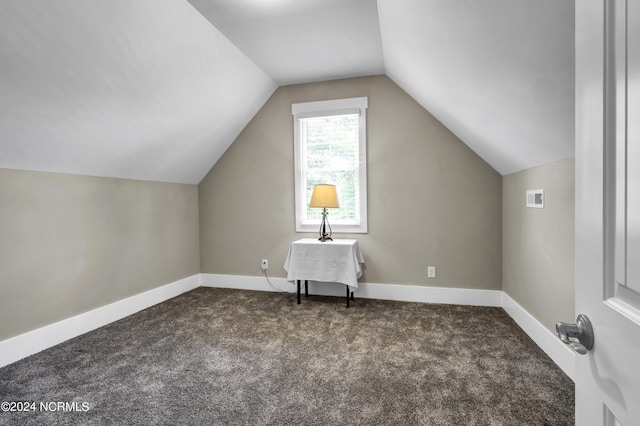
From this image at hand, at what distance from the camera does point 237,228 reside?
442 cm

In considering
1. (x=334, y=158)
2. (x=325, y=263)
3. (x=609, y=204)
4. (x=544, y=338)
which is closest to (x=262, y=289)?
(x=325, y=263)

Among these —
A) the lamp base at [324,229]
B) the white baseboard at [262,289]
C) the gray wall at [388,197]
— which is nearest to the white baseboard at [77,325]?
the white baseboard at [262,289]

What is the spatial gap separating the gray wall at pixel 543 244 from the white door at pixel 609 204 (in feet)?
5.82

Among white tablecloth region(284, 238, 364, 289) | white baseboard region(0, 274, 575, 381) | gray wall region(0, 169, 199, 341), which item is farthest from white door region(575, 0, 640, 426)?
gray wall region(0, 169, 199, 341)

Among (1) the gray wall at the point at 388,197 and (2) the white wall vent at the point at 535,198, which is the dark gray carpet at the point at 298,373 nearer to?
(1) the gray wall at the point at 388,197

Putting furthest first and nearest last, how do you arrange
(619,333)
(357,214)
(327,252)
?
(357,214), (327,252), (619,333)

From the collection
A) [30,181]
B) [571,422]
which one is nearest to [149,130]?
[30,181]

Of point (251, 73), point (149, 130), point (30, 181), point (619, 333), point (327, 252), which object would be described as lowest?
point (327, 252)

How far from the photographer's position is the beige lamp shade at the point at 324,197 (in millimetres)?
3684

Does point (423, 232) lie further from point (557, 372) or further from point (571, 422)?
point (571, 422)

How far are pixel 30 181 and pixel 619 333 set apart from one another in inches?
135

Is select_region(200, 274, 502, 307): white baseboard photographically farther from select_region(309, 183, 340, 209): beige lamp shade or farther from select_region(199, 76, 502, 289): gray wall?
select_region(309, 183, 340, 209): beige lamp shade

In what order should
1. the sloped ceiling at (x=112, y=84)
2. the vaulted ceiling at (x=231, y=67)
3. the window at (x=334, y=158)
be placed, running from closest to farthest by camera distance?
the vaulted ceiling at (x=231, y=67), the sloped ceiling at (x=112, y=84), the window at (x=334, y=158)

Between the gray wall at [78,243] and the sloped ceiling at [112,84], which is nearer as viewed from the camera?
the sloped ceiling at [112,84]
